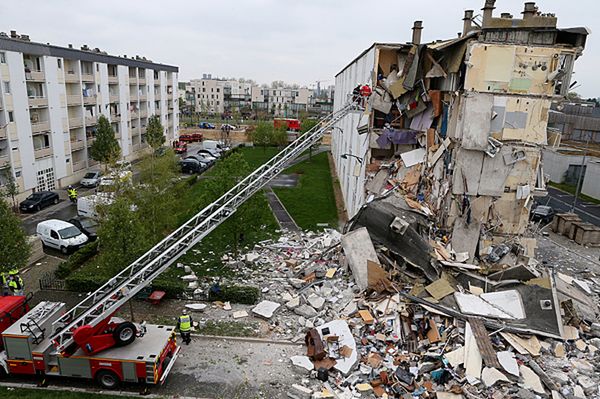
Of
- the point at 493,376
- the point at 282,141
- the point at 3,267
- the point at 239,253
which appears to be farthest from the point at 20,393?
the point at 282,141

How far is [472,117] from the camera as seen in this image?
1595 cm

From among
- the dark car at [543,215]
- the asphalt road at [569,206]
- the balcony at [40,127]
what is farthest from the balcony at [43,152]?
the asphalt road at [569,206]

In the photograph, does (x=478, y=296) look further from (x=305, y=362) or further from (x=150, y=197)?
(x=150, y=197)

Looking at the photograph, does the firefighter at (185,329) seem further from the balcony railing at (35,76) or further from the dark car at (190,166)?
the dark car at (190,166)

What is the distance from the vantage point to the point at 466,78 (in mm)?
15836

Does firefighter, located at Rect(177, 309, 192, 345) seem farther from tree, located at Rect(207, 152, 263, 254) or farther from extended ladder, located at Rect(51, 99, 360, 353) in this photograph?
tree, located at Rect(207, 152, 263, 254)

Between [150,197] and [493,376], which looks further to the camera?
[150,197]

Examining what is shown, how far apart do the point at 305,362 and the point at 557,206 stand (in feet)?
91.0

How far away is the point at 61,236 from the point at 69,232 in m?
0.51

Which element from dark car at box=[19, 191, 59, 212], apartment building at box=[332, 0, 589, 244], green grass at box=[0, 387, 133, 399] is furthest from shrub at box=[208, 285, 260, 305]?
dark car at box=[19, 191, 59, 212]

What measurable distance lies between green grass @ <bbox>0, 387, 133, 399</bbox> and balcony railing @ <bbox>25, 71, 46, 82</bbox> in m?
26.5

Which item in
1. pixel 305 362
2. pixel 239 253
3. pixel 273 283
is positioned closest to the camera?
pixel 305 362

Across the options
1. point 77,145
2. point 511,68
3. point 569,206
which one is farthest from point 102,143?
point 569,206

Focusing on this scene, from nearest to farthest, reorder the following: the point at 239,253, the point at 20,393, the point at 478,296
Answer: the point at 20,393 < the point at 478,296 < the point at 239,253
